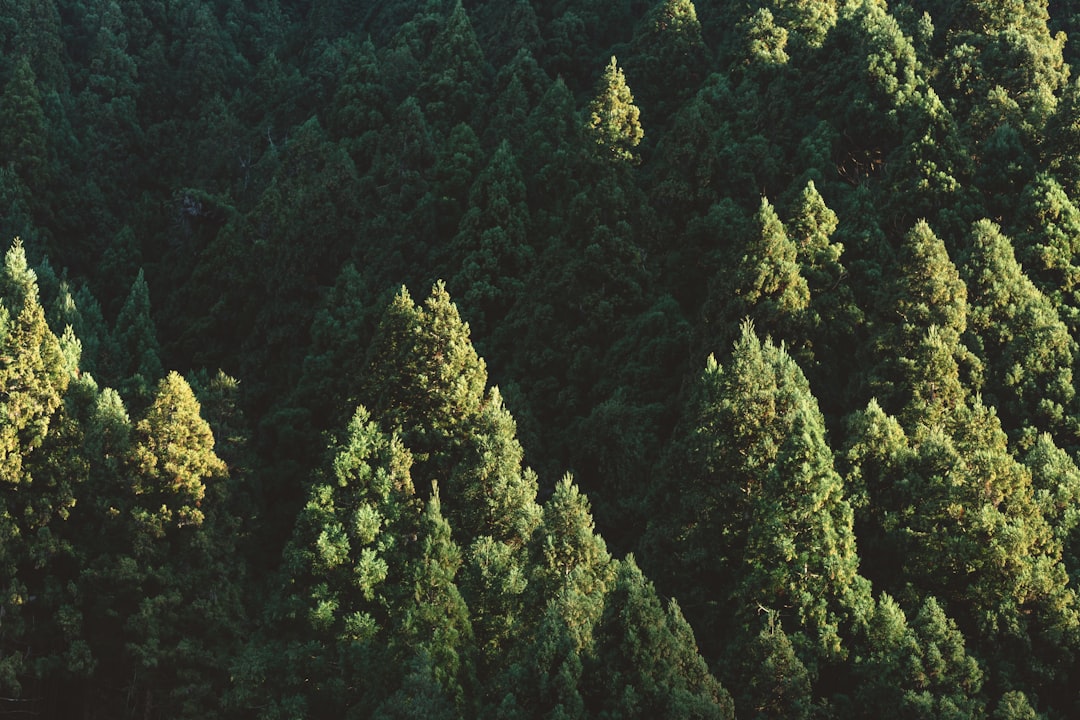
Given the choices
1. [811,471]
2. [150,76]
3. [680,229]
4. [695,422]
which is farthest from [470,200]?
→ [150,76]

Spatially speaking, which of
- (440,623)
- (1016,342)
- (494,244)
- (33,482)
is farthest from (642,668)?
(494,244)

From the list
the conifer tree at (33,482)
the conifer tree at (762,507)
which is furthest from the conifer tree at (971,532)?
the conifer tree at (33,482)

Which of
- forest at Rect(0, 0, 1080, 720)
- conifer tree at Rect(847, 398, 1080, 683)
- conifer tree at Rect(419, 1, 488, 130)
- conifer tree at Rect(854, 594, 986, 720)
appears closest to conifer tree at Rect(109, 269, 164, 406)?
forest at Rect(0, 0, 1080, 720)

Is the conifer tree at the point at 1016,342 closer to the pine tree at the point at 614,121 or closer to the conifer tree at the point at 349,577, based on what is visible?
the pine tree at the point at 614,121

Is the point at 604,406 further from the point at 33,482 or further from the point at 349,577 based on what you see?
the point at 33,482

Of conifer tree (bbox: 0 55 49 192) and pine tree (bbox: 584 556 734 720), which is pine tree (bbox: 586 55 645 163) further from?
conifer tree (bbox: 0 55 49 192)

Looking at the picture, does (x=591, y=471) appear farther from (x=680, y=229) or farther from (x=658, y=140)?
(x=658, y=140)
